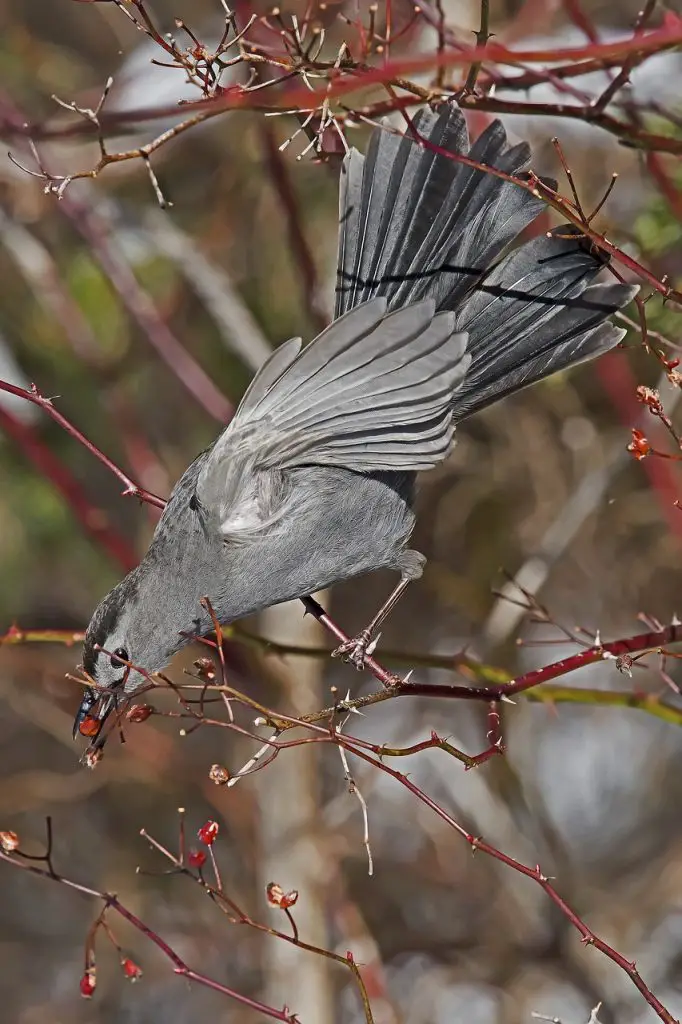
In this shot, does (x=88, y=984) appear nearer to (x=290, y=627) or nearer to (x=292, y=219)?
(x=290, y=627)

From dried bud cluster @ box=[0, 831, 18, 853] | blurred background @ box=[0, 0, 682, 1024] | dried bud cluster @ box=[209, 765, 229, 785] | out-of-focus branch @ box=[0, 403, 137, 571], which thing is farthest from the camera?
blurred background @ box=[0, 0, 682, 1024]

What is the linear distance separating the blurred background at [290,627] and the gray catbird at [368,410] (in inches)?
45.5

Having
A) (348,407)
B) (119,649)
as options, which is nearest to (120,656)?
(119,649)

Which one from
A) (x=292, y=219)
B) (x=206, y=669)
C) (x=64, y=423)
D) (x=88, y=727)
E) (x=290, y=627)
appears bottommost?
(x=206, y=669)

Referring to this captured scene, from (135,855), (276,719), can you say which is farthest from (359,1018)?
(276,719)

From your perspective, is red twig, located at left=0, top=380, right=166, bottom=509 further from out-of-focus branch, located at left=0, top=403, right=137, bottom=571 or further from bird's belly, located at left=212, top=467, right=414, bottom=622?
out-of-focus branch, located at left=0, top=403, right=137, bottom=571

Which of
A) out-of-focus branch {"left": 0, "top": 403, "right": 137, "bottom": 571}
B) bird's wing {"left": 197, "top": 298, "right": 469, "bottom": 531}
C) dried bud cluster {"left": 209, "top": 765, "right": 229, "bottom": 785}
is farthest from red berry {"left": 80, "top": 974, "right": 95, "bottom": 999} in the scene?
out-of-focus branch {"left": 0, "top": 403, "right": 137, "bottom": 571}

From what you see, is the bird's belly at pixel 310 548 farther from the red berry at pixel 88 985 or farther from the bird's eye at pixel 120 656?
the red berry at pixel 88 985

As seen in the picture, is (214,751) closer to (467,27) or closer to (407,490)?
(407,490)

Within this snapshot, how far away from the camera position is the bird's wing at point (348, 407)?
167 centimetres

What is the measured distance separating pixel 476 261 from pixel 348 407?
0.44 metres

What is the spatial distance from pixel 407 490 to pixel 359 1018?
8.89 feet

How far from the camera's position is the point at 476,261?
1983 mm

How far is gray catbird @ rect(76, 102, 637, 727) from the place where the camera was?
1.83 meters
